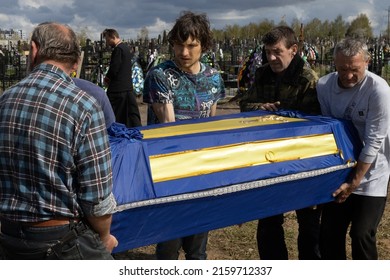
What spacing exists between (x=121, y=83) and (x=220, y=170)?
5705mm

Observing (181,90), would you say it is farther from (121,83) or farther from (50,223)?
(121,83)

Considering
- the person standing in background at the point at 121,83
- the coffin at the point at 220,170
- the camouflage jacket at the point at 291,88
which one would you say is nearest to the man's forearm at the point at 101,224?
the coffin at the point at 220,170

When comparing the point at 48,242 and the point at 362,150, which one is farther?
the point at 362,150

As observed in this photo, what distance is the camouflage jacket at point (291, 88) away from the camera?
303 cm

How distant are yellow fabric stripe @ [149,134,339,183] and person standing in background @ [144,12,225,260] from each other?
58 centimetres

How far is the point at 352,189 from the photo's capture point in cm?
279

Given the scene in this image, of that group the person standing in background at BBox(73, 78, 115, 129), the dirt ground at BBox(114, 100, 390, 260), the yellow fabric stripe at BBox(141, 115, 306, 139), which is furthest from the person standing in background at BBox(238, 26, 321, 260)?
the person standing in background at BBox(73, 78, 115, 129)

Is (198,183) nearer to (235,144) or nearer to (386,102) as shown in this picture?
(235,144)

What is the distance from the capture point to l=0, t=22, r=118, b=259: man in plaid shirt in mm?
1735

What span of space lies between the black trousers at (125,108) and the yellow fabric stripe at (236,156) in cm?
536

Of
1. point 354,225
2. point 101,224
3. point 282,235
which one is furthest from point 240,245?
point 101,224

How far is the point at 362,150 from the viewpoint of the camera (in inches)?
106
